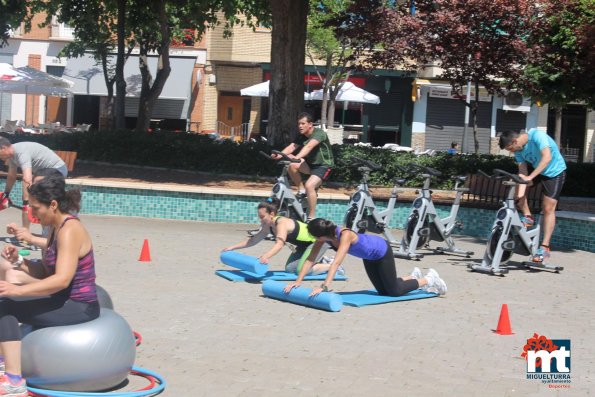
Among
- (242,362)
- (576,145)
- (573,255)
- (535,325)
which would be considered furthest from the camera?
(576,145)

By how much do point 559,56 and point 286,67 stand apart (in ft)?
18.1

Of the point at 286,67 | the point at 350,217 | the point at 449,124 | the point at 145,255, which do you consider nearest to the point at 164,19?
the point at 286,67

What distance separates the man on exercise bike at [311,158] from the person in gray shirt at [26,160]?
11.0 feet

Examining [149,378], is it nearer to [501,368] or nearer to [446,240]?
[501,368]

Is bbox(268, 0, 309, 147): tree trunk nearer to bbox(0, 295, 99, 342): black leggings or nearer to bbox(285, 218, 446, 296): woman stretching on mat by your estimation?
bbox(285, 218, 446, 296): woman stretching on mat

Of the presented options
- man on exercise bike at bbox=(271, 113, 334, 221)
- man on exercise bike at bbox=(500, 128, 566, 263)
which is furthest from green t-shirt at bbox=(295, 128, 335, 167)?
man on exercise bike at bbox=(500, 128, 566, 263)

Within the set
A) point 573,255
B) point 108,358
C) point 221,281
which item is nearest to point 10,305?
point 108,358

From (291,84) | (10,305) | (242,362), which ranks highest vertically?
(291,84)

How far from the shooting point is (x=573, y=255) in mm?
13844

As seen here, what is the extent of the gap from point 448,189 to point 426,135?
21.7m

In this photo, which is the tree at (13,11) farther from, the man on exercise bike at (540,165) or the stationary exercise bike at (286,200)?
the man on exercise bike at (540,165)

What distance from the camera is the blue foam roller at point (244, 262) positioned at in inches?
408

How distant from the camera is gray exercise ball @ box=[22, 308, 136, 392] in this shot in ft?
19.5

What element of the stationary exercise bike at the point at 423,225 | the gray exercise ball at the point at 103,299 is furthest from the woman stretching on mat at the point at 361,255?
the stationary exercise bike at the point at 423,225
